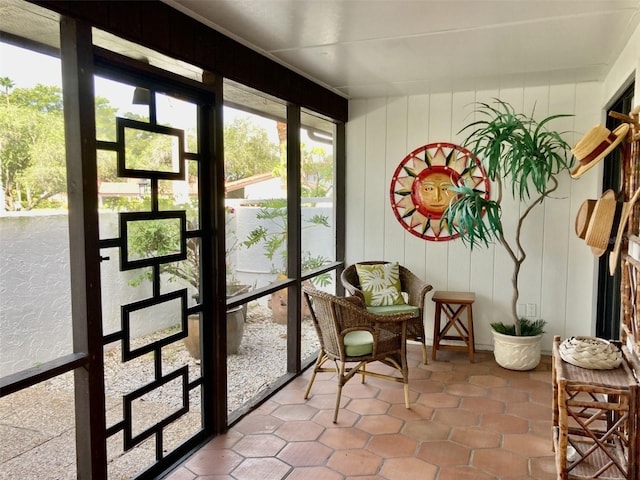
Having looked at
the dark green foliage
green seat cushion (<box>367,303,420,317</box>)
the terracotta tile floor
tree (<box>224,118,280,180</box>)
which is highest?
tree (<box>224,118,280,180</box>)

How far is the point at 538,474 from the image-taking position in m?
2.48

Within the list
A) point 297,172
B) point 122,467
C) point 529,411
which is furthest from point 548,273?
point 122,467

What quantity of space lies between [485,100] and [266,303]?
9.53 ft

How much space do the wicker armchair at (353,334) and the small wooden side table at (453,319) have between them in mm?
973

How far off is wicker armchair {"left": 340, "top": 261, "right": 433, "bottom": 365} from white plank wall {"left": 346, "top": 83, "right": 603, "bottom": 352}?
0.32 m

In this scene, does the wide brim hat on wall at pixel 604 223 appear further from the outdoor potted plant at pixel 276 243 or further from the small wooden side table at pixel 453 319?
the outdoor potted plant at pixel 276 243

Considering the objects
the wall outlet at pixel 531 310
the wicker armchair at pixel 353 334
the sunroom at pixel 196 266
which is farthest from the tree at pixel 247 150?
the wall outlet at pixel 531 310

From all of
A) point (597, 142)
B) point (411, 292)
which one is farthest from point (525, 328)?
point (597, 142)

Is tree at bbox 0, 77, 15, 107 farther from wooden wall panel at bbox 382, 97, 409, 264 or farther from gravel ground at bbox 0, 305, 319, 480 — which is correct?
wooden wall panel at bbox 382, 97, 409, 264

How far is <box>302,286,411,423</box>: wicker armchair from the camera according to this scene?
3.09m

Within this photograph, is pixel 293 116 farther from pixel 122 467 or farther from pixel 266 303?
pixel 122 467

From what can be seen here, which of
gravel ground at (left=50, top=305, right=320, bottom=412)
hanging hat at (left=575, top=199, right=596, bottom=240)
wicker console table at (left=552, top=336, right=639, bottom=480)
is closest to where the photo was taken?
wicker console table at (left=552, top=336, right=639, bottom=480)

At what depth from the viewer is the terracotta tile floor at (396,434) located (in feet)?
8.32

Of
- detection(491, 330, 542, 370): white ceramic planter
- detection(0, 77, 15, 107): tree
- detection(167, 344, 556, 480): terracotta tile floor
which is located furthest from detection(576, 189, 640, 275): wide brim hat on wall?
detection(0, 77, 15, 107): tree
